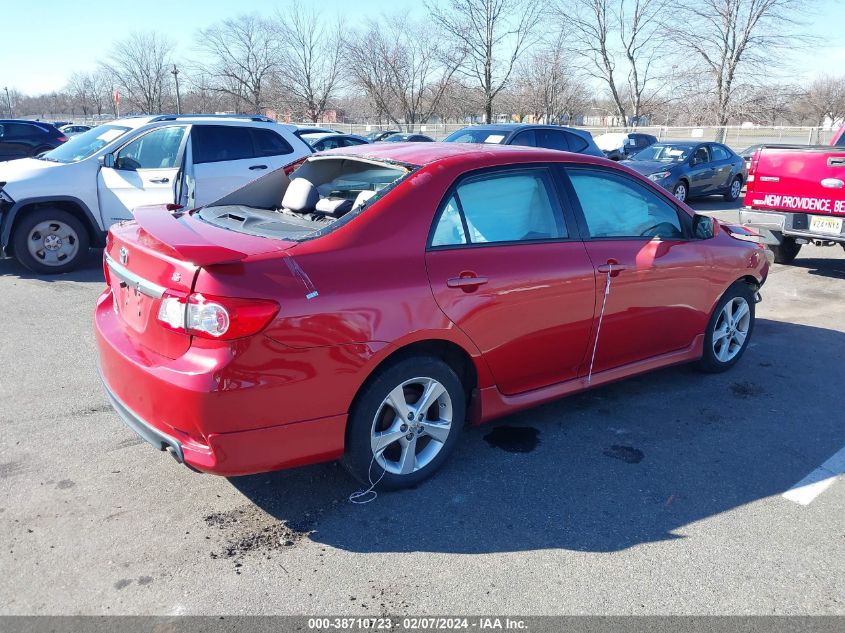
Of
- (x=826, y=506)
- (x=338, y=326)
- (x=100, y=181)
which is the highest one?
(x=100, y=181)

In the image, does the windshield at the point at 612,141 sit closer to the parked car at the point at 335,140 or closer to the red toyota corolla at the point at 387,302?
the parked car at the point at 335,140

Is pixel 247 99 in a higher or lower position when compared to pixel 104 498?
higher

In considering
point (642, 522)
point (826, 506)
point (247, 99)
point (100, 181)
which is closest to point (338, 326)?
point (642, 522)

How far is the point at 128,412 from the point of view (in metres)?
3.15

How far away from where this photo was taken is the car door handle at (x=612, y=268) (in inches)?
158

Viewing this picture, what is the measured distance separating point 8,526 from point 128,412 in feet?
2.37

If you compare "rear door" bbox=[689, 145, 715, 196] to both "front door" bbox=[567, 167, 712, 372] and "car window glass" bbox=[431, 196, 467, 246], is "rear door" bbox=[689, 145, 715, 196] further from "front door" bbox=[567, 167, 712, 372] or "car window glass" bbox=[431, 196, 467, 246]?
"car window glass" bbox=[431, 196, 467, 246]

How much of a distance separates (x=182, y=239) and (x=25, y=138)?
58.0 ft

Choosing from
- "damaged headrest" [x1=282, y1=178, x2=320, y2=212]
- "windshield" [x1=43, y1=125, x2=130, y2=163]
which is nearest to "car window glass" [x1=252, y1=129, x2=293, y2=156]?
"windshield" [x1=43, y1=125, x2=130, y2=163]

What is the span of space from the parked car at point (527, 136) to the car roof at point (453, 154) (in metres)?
8.42

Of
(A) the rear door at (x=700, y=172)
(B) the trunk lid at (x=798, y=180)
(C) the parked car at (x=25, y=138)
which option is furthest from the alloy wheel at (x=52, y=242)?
(A) the rear door at (x=700, y=172)

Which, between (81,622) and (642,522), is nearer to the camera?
(81,622)

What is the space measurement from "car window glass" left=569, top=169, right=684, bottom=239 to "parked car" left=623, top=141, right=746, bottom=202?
406 inches

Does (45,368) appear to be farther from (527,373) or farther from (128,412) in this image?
(527,373)
